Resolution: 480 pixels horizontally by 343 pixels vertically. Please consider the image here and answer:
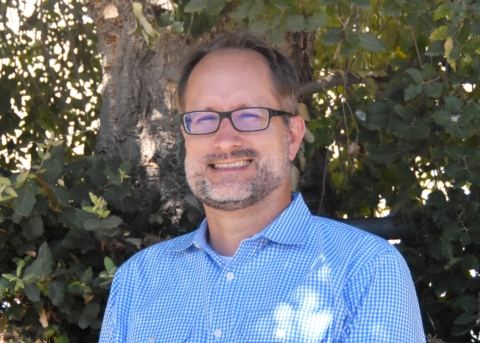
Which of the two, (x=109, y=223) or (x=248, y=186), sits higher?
(x=248, y=186)

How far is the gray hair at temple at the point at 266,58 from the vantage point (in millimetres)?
2121

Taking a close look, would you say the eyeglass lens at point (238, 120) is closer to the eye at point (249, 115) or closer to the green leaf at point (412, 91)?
the eye at point (249, 115)

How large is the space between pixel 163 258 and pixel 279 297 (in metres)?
0.44

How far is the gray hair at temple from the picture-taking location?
2.12m

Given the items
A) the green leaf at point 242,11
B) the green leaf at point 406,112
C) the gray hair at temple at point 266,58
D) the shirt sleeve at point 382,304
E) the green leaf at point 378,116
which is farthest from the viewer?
the green leaf at point 378,116

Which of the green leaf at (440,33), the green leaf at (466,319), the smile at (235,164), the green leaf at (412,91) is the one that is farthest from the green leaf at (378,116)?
the smile at (235,164)

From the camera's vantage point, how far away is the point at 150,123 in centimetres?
296

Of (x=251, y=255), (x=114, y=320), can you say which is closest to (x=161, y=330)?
(x=114, y=320)

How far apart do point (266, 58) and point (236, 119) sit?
0.79ft

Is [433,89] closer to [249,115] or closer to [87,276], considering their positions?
[249,115]

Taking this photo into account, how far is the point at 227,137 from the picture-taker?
1980 millimetres

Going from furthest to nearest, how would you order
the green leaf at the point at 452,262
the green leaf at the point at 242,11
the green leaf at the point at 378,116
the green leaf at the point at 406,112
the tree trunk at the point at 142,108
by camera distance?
the tree trunk at the point at 142,108, the green leaf at the point at 378,116, the green leaf at the point at 406,112, the green leaf at the point at 452,262, the green leaf at the point at 242,11

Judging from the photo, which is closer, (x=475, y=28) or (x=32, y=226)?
(x=475, y=28)

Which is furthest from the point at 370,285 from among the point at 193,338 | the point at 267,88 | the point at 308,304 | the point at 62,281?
the point at 62,281
